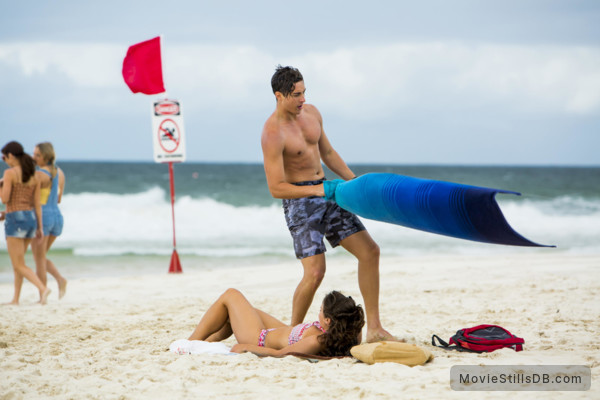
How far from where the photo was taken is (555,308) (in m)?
5.78

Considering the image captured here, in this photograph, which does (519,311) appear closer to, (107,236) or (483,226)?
(483,226)

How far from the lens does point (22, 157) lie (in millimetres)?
A: 6629

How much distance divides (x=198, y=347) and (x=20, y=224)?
3331 mm

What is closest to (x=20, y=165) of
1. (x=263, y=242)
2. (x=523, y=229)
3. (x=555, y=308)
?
(x=555, y=308)

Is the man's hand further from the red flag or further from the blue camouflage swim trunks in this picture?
the red flag

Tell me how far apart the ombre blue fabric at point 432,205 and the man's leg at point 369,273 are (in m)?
0.38

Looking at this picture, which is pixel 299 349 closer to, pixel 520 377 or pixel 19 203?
pixel 520 377

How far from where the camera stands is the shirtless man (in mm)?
4270

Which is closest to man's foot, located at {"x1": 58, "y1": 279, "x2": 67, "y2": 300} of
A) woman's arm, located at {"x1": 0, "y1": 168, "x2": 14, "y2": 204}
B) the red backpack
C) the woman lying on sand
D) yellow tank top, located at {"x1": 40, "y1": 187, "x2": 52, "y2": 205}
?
yellow tank top, located at {"x1": 40, "y1": 187, "x2": 52, "y2": 205}

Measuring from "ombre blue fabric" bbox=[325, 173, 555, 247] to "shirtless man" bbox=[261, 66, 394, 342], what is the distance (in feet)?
1.06

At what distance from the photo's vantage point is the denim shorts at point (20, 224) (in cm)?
665

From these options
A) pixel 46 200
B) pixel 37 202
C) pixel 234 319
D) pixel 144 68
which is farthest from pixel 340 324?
pixel 144 68

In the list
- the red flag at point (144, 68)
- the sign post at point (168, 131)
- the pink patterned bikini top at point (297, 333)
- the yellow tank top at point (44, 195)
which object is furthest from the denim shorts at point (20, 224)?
the pink patterned bikini top at point (297, 333)

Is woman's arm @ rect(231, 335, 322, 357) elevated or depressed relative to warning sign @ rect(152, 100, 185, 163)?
depressed
